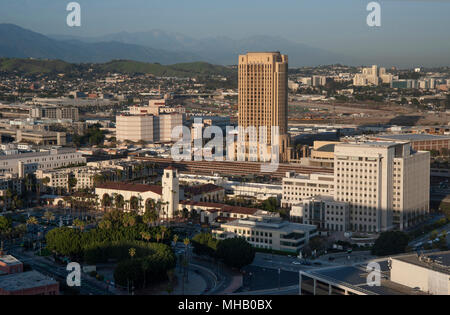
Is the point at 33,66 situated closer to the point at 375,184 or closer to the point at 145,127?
the point at 145,127

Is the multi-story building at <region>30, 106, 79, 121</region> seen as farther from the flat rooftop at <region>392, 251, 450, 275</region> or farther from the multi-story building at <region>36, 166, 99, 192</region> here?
the flat rooftop at <region>392, 251, 450, 275</region>

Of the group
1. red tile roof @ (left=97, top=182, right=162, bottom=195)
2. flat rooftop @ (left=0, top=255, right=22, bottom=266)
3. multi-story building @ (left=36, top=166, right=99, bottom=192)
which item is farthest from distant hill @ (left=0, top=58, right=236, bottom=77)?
flat rooftop @ (left=0, top=255, right=22, bottom=266)

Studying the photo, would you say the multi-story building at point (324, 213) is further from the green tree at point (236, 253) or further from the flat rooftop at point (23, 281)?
the flat rooftop at point (23, 281)

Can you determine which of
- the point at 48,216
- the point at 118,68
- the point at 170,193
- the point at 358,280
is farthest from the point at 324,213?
the point at 118,68

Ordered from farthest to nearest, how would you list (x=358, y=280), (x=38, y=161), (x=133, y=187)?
(x=38, y=161), (x=133, y=187), (x=358, y=280)

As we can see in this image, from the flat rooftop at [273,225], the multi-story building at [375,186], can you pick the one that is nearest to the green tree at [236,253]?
the flat rooftop at [273,225]
